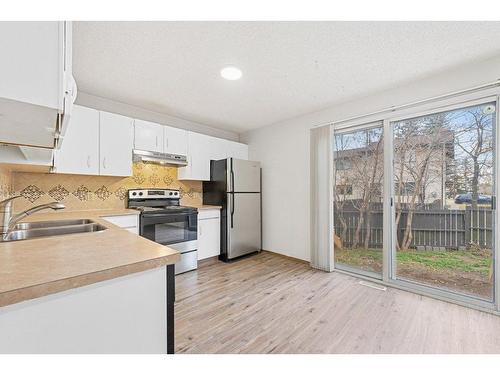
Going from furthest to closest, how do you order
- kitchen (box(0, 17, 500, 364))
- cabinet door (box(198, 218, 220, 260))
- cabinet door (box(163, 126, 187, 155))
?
cabinet door (box(198, 218, 220, 260)) < cabinet door (box(163, 126, 187, 155)) < kitchen (box(0, 17, 500, 364))

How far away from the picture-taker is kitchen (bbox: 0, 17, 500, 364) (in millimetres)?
785

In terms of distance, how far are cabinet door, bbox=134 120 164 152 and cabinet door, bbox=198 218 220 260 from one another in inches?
49.0

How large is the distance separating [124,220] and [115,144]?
3.13 ft

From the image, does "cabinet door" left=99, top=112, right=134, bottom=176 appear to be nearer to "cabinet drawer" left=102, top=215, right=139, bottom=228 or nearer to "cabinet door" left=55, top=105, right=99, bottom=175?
"cabinet door" left=55, top=105, right=99, bottom=175

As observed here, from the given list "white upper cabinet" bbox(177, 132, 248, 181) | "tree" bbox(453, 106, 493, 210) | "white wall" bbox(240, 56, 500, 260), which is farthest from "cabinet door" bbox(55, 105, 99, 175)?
"tree" bbox(453, 106, 493, 210)

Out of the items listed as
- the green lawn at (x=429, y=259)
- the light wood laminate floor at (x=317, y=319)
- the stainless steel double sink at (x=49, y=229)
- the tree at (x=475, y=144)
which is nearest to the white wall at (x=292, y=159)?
the tree at (x=475, y=144)

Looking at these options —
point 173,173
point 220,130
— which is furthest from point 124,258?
point 220,130

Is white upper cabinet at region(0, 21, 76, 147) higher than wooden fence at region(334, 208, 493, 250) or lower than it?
higher

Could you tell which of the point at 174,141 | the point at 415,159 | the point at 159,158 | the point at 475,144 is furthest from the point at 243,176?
the point at 475,144

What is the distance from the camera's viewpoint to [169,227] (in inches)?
119

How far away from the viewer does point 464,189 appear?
7.66ft

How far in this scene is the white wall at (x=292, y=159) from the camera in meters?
2.64

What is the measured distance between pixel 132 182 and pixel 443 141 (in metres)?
3.87

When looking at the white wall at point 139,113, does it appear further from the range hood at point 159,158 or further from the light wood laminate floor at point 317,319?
the light wood laminate floor at point 317,319
